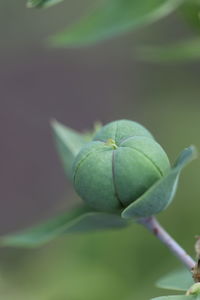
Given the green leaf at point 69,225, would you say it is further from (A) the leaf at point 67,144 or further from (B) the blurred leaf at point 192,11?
(B) the blurred leaf at point 192,11

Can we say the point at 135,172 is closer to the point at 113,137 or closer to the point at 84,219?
the point at 113,137

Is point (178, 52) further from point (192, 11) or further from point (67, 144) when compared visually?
point (67, 144)

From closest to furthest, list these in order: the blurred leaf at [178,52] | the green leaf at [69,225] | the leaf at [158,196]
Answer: the leaf at [158,196] < the green leaf at [69,225] < the blurred leaf at [178,52]

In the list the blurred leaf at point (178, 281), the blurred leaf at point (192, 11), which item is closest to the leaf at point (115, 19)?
the blurred leaf at point (192, 11)

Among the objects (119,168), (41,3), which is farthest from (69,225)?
(41,3)

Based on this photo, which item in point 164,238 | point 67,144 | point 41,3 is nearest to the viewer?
point 41,3

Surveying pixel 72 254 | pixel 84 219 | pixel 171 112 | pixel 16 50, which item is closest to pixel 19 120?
pixel 16 50

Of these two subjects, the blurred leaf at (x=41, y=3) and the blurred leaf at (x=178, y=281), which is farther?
the blurred leaf at (x=178, y=281)
